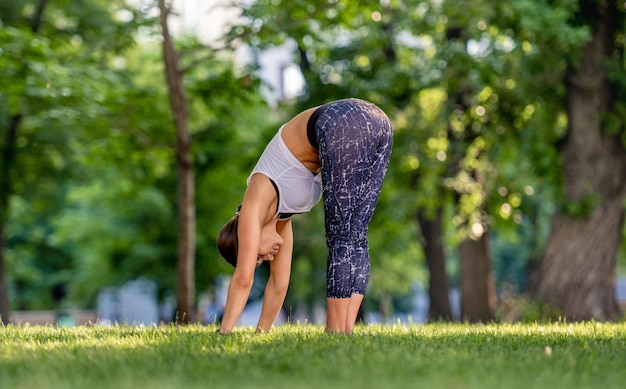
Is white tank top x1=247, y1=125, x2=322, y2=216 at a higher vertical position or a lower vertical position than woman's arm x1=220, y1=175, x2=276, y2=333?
higher

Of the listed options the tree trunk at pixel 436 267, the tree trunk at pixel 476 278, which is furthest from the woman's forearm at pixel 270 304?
the tree trunk at pixel 436 267

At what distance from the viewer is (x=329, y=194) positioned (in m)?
6.31

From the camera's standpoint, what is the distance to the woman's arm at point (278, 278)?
6879 millimetres

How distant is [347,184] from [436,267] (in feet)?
54.0

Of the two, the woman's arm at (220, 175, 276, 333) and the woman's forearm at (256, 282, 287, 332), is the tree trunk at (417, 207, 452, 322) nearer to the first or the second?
the woman's forearm at (256, 282, 287, 332)

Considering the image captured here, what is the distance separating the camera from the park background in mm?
13977

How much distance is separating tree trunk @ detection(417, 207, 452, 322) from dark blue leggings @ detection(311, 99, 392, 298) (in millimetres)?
15980

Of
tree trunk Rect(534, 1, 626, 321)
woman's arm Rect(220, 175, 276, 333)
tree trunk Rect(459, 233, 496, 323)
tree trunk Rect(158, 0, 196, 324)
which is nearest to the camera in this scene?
woman's arm Rect(220, 175, 276, 333)

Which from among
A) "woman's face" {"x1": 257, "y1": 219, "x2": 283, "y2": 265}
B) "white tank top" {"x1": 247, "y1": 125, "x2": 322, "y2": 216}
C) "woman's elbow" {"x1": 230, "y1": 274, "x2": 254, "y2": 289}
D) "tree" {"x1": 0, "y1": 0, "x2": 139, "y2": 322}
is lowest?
"woman's elbow" {"x1": 230, "y1": 274, "x2": 254, "y2": 289}

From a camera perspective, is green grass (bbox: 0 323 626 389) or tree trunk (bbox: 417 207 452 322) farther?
tree trunk (bbox: 417 207 452 322)

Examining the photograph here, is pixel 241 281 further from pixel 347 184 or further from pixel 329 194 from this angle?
pixel 347 184

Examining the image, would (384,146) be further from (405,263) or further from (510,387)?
(405,263)

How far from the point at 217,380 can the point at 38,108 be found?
12.8 meters

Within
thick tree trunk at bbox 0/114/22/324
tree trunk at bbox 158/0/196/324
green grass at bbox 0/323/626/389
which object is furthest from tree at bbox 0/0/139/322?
green grass at bbox 0/323/626/389
